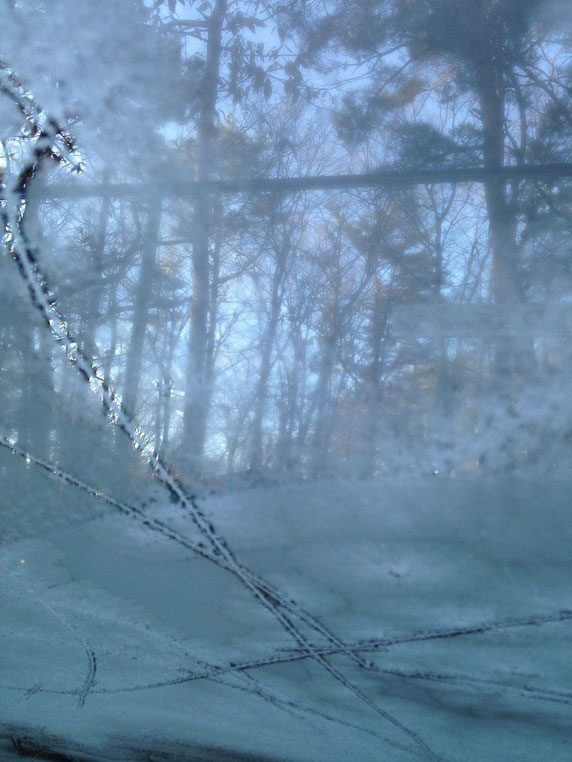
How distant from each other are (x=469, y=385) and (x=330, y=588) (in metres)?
0.61

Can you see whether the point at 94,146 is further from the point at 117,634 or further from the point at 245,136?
the point at 117,634

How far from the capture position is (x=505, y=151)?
167 centimetres

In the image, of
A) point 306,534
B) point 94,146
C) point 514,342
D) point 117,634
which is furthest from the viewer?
point 117,634

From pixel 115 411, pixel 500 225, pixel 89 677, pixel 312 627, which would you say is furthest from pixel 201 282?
pixel 89 677

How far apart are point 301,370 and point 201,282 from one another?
1.12ft

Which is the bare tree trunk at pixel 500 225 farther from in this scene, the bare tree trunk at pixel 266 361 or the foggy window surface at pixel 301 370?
the bare tree trunk at pixel 266 361

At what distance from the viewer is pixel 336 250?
1.71m

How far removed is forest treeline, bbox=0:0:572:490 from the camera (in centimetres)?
164

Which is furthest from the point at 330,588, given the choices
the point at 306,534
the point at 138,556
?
the point at 138,556

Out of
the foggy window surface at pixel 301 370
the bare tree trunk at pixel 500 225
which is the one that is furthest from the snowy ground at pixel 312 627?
the bare tree trunk at pixel 500 225

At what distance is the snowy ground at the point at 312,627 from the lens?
1.66m

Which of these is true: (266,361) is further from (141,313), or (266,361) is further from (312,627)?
(312,627)

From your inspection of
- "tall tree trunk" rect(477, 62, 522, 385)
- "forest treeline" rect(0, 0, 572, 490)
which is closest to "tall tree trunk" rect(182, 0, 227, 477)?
"forest treeline" rect(0, 0, 572, 490)

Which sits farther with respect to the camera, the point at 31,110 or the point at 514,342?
the point at 31,110
